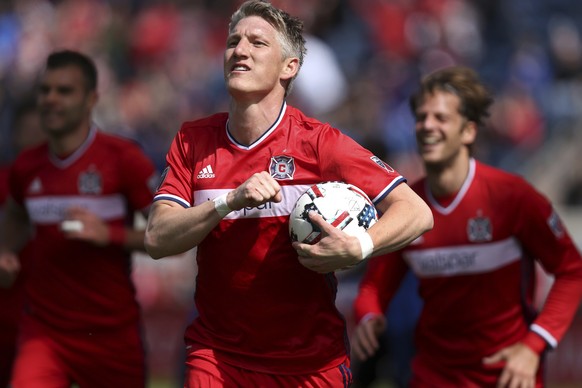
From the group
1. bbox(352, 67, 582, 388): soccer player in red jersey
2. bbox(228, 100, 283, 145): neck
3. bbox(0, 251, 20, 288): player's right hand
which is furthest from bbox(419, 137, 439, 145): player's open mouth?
bbox(0, 251, 20, 288): player's right hand

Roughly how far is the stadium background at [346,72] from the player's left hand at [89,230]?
4332 mm

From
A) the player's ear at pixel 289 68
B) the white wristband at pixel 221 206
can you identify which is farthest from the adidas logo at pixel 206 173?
the player's ear at pixel 289 68

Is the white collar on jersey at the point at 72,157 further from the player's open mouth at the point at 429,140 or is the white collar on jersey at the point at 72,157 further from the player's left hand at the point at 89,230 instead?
the player's open mouth at the point at 429,140

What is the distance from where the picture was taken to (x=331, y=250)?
5.10 metres

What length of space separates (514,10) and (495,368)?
1143cm

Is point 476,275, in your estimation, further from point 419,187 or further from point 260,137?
point 260,137

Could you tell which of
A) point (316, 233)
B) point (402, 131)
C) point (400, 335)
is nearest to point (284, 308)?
point (316, 233)

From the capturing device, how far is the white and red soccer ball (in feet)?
17.4

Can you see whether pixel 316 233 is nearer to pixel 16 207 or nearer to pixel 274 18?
pixel 274 18

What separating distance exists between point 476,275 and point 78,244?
2710 mm

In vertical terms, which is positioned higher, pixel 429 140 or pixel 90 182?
pixel 429 140

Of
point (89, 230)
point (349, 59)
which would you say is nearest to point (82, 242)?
point (89, 230)

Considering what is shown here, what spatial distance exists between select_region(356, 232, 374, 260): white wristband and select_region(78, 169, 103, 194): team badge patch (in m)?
2.91

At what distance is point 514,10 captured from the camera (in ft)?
57.0
